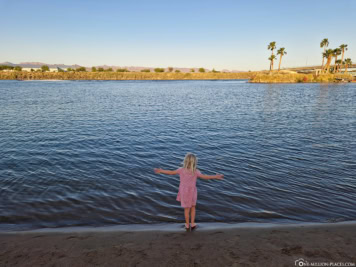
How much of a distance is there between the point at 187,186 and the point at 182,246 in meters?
1.54

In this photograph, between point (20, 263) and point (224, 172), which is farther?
point (224, 172)

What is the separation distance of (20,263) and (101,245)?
5.72 feet

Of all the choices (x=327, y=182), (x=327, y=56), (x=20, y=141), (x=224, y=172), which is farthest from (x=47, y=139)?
(x=327, y=56)

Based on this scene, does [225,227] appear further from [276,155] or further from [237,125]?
[237,125]

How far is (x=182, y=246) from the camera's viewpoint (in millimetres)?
6074

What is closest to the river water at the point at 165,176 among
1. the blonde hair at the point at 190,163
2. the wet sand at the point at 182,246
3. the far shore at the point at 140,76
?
the wet sand at the point at 182,246

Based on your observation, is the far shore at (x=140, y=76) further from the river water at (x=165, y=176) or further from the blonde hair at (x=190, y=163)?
the blonde hair at (x=190, y=163)

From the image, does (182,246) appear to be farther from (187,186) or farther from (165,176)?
(165,176)

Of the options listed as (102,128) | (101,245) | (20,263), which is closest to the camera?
(20,263)

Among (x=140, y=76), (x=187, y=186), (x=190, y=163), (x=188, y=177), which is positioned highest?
(x=140, y=76)

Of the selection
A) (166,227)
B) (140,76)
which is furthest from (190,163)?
(140,76)

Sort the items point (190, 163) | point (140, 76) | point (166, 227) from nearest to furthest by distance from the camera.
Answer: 1. point (190, 163)
2. point (166, 227)
3. point (140, 76)

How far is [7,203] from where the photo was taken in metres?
8.95

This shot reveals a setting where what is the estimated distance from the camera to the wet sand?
5.46 metres
